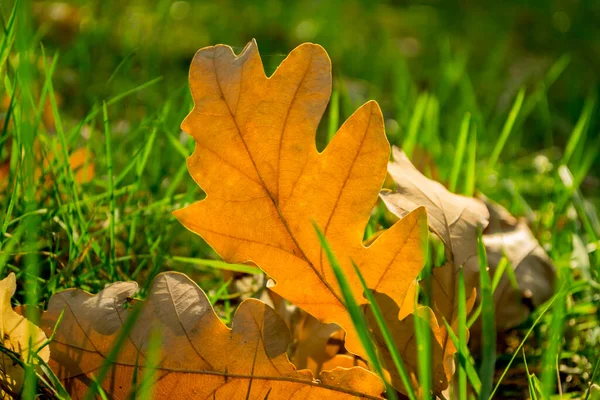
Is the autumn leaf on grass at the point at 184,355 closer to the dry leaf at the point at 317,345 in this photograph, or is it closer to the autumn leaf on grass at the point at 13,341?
the autumn leaf on grass at the point at 13,341

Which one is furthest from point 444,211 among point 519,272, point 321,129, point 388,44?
point 388,44

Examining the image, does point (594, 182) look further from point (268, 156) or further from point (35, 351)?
point (35, 351)

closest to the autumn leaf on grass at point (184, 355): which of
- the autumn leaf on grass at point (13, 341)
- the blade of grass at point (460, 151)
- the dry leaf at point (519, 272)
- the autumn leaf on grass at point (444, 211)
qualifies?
the autumn leaf on grass at point (13, 341)

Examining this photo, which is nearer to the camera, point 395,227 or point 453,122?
point 395,227

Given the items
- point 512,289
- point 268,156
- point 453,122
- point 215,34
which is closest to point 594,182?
point 453,122

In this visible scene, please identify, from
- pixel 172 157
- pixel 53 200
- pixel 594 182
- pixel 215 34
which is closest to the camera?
pixel 53 200

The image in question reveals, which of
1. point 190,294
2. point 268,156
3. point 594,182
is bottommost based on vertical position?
point 594,182

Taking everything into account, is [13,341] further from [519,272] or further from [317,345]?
[519,272]
